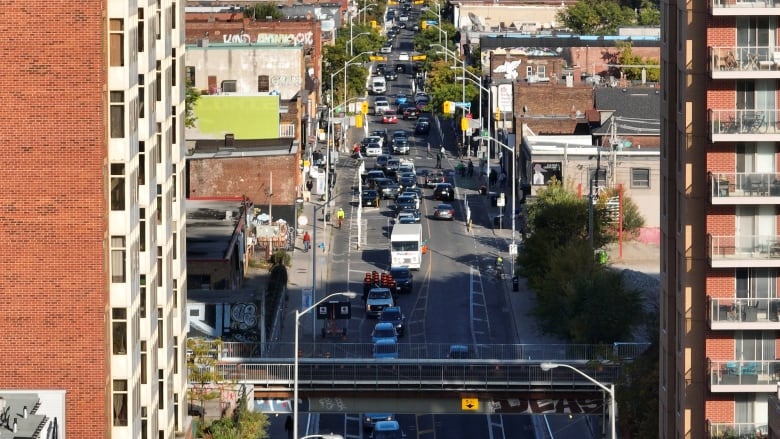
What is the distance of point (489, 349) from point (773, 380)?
103ft

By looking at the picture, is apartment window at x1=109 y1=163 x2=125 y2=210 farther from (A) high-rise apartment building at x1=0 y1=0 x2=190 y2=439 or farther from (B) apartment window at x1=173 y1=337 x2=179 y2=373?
(B) apartment window at x1=173 y1=337 x2=179 y2=373

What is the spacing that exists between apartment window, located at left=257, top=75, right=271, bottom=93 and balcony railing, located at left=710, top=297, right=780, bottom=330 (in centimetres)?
9756

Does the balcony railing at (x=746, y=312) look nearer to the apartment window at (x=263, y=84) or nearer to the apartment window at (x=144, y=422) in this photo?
the apartment window at (x=144, y=422)

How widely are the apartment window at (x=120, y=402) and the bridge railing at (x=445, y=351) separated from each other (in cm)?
2562

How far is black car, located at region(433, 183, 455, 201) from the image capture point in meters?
138

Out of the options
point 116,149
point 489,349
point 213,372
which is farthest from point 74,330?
point 489,349

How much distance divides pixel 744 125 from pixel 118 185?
56.9 ft

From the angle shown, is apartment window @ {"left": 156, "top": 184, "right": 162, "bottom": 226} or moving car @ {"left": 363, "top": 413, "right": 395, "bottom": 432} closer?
apartment window @ {"left": 156, "top": 184, "right": 162, "bottom": 226}

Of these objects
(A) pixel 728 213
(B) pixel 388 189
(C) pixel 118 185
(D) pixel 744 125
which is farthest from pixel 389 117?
(C) pixel 118 185

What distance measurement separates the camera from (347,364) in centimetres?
7575

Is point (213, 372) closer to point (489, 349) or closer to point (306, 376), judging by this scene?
point (306, 376)

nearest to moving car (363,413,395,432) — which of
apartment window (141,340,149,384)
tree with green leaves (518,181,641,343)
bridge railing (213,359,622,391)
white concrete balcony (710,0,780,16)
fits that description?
bridge railing (213,359,622,391)

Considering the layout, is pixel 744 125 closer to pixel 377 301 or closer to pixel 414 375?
pixel 414 375

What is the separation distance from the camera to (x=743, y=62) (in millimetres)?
57156
